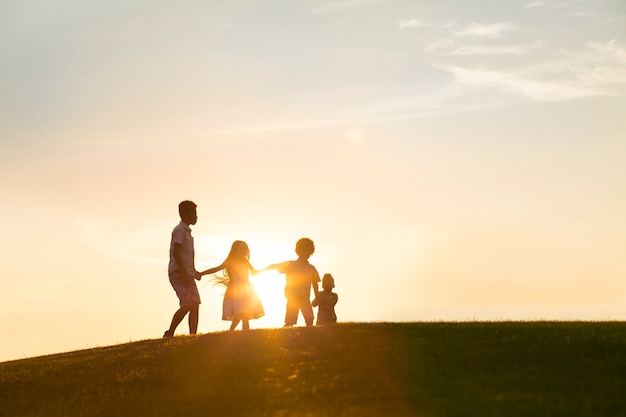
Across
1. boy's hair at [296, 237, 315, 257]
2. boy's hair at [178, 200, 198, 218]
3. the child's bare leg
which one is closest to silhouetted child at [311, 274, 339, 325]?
boy's hair at [296, 237, 315, 257]

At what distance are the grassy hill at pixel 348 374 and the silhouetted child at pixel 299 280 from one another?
252cm

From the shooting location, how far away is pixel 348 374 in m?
18.1

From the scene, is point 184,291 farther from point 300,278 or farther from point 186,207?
point 300,278

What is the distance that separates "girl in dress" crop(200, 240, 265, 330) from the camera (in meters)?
25.4

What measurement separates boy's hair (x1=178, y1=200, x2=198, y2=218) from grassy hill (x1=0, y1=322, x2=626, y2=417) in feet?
10.7

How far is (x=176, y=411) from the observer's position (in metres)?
16.3

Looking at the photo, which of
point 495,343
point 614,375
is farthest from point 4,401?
point 614,375

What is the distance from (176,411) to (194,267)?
8.60 m

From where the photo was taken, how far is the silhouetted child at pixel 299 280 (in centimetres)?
2583

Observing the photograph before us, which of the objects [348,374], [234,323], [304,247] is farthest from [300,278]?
[348,374]

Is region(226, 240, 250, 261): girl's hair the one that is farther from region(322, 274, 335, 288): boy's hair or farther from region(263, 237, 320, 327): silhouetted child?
region(322, 274, 335, 288): boy's hair

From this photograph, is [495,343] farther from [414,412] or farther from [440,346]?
[414,412]

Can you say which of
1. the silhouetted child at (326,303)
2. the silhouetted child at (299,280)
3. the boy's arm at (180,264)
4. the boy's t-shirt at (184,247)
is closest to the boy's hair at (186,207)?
the boy's t-shirt at (184,247)

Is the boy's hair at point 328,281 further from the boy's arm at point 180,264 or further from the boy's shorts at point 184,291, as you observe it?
the boy's arm at point 180,264
